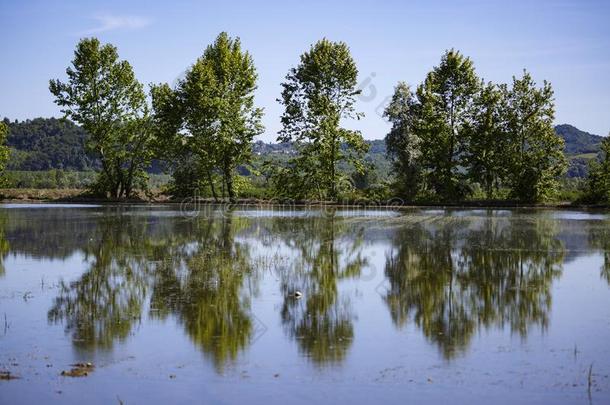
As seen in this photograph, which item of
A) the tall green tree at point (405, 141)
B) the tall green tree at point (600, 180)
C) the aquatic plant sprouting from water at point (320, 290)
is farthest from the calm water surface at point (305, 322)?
the tall green tree at point (405, 141)

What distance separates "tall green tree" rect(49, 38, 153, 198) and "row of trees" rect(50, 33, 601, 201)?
0.08 meters

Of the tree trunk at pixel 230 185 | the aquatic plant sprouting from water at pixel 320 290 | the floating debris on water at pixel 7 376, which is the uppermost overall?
the tree trunk at pixel 230 185

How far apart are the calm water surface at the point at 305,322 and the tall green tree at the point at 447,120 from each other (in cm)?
2927

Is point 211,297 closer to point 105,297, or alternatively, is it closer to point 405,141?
point 105,297

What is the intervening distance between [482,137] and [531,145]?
3287mm

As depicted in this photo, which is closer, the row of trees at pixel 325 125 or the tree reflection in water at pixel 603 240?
the tree reflection in water at pixel 603 240

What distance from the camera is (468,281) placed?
15195mm

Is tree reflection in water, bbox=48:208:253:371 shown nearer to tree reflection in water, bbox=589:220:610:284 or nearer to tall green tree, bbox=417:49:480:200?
tree reflection in water, bbox=589:220:610:284

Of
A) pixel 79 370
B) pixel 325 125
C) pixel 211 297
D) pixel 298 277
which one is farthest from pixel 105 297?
pixel 325 125

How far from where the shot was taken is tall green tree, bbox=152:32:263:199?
52.0m

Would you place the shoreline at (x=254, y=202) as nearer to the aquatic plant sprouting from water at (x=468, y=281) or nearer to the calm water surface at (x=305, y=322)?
the aquatic plant sprouting from water at (x=468, y=281)

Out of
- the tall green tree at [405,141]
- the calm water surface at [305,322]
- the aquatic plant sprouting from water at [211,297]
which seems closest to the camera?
the calm water surface at [305,322]

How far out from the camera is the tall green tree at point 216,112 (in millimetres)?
52000

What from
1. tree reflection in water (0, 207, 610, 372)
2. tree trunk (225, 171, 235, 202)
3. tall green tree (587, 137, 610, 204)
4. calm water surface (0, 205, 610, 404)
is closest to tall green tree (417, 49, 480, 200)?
tall green tree (587, 137, 610, 204)
